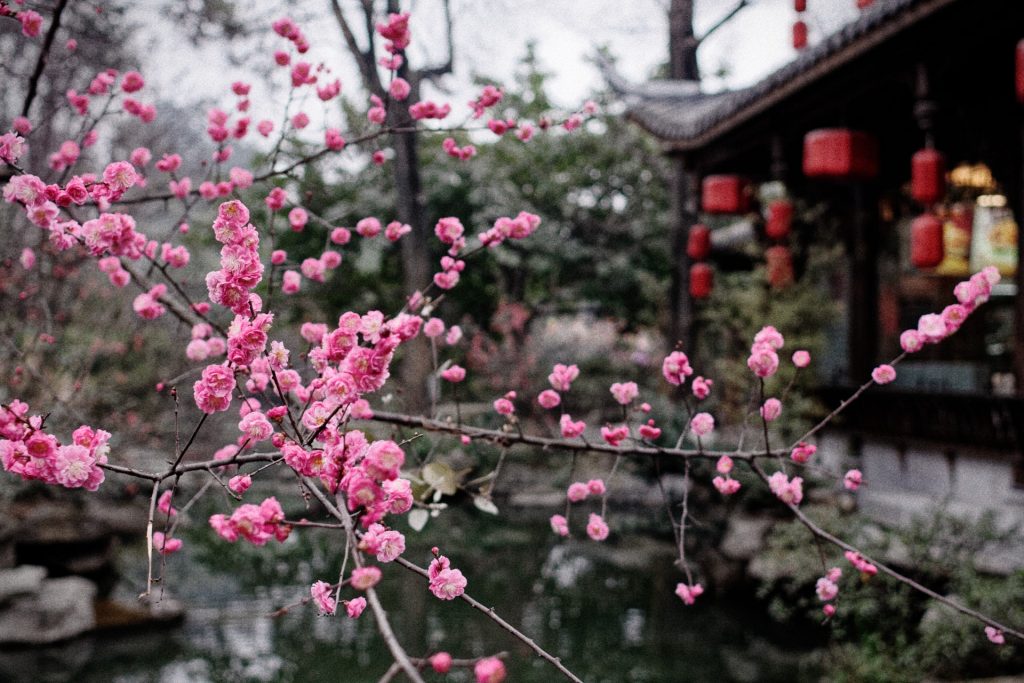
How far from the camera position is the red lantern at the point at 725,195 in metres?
7.05

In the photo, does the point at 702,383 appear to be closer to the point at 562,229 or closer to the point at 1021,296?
the point at 1021,296

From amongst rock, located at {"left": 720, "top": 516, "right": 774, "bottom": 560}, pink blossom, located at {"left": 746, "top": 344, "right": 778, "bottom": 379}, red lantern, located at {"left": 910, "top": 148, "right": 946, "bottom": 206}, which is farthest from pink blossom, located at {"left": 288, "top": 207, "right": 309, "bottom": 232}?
rock, located at {"left": 720, "top": 516, "right": 774, "bottom": 560}

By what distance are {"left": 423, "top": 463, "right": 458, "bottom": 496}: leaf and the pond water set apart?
307 centimetres

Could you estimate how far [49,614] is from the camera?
5188 millimetres

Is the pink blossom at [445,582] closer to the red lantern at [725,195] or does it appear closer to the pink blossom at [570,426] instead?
the pink blossom at [570,426]

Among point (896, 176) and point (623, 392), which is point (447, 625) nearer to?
point (623, 392)

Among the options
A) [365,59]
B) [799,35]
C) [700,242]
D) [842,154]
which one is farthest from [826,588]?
[365,59]

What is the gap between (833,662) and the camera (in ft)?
13.9

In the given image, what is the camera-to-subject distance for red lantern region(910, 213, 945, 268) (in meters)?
4.75

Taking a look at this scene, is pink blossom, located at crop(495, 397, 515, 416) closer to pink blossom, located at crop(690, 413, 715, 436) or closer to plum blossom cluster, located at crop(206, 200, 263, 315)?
pink blossom, located at crop(690, 413, 715, 436)

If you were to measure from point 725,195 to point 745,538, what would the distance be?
119 inches

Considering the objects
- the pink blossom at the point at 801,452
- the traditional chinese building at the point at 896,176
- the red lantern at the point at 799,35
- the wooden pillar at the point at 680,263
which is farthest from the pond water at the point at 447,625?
the red lantern at the point at 799,35

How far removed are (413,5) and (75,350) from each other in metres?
3.90

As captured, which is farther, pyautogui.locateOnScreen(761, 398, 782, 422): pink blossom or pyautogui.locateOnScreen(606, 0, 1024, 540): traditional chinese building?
pyautogui.locateOnScreen(606, 0, 1024, 540): traditional chinese building
